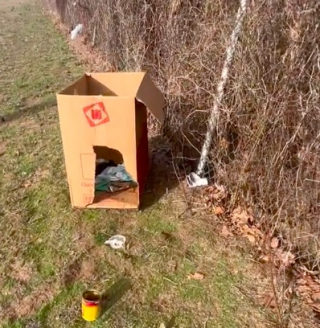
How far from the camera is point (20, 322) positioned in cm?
211

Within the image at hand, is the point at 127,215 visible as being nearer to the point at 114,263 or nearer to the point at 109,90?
the point at 114,263

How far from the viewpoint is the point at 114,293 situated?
2.29m

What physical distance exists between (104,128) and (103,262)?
81 cm

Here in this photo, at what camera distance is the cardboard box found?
255 centimetres

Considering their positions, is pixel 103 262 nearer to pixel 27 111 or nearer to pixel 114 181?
pixel 114 181

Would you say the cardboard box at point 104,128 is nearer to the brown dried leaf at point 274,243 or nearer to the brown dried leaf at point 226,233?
the brown dried leaf at point 226,233

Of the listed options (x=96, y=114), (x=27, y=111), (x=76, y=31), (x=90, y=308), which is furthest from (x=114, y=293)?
(x=76, y=31)

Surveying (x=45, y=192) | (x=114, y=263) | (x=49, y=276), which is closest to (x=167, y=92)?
(x=45, y=192)

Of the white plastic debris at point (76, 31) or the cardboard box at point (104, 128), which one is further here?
the white plastic debris at point (76, 31)

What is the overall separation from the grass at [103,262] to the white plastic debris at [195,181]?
0.16 metres

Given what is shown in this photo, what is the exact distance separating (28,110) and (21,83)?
1.15 m

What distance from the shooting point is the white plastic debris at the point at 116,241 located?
8.59ft

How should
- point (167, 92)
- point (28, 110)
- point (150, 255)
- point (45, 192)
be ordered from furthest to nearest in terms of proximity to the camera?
point (28, 110)
point (167, 92)
point (45, 192)
point (150, 255)

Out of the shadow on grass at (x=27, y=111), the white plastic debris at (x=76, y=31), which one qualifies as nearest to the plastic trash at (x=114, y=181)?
the shadow on grass at (x=27, y=111)
